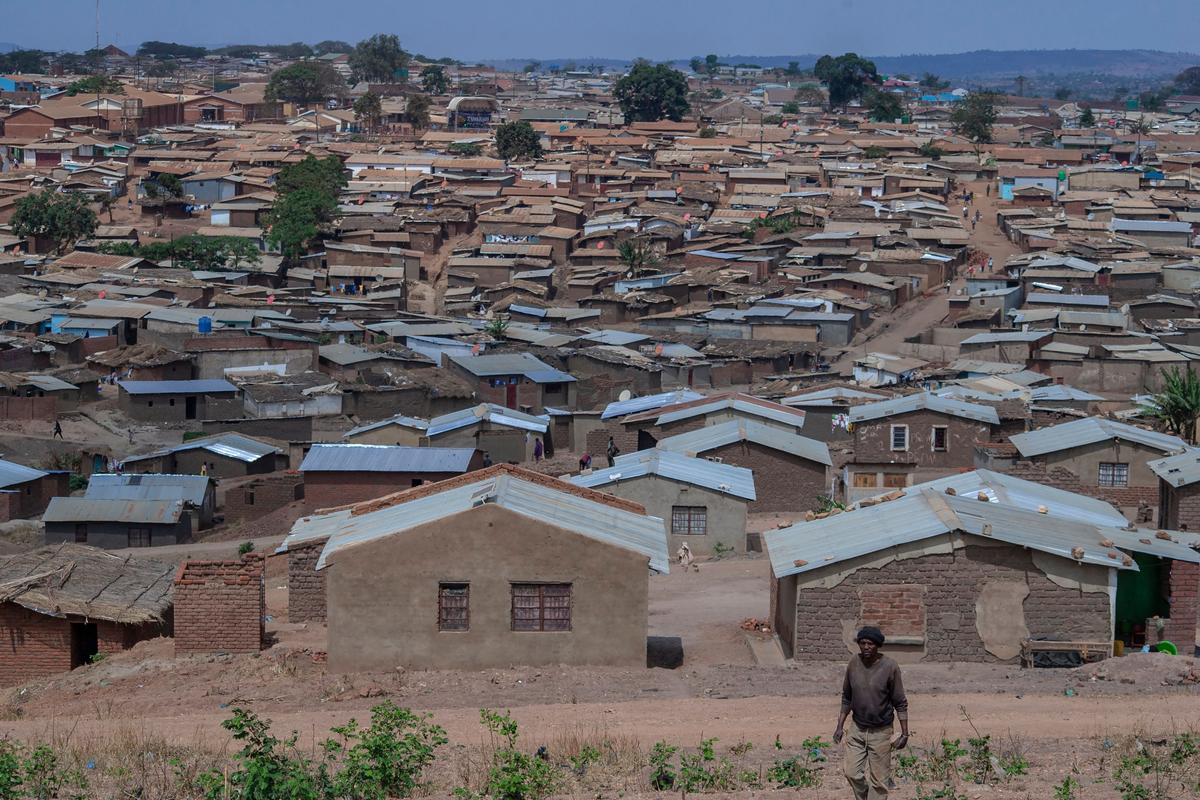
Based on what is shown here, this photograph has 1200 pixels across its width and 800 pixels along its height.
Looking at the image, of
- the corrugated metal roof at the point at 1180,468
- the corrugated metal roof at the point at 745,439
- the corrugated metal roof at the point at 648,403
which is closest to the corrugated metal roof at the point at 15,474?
the corrugated metal roof at the point at 648,403

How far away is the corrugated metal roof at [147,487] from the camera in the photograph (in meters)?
27.1

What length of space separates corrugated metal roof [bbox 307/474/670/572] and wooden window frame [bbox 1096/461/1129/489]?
35.0 feet

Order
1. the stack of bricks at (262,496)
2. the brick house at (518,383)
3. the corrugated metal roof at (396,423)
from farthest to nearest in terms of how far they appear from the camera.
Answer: the brick house at (518,383) < the corrugated metal roof at (396,423) < the stack of bricks at (262,496)

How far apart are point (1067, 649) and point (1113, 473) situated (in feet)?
36.2

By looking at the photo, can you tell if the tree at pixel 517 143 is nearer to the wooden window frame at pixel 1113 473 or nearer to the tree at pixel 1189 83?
the wooden window frame at pixel 1113 473

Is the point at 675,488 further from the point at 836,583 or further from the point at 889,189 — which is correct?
the point at 889,189

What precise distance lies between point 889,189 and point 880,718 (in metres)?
62.8

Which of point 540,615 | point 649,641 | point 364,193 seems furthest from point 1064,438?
point 364,193

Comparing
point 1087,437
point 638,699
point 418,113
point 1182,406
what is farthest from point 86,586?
point 418,113

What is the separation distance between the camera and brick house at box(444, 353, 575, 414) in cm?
3566

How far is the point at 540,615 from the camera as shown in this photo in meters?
13.9

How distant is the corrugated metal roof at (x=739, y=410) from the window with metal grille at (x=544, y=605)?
1394cm

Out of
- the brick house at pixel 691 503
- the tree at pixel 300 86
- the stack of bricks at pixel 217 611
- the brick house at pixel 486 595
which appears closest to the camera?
the brick house at pixel 486 595

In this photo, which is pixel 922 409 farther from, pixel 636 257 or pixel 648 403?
pixel 636 257
